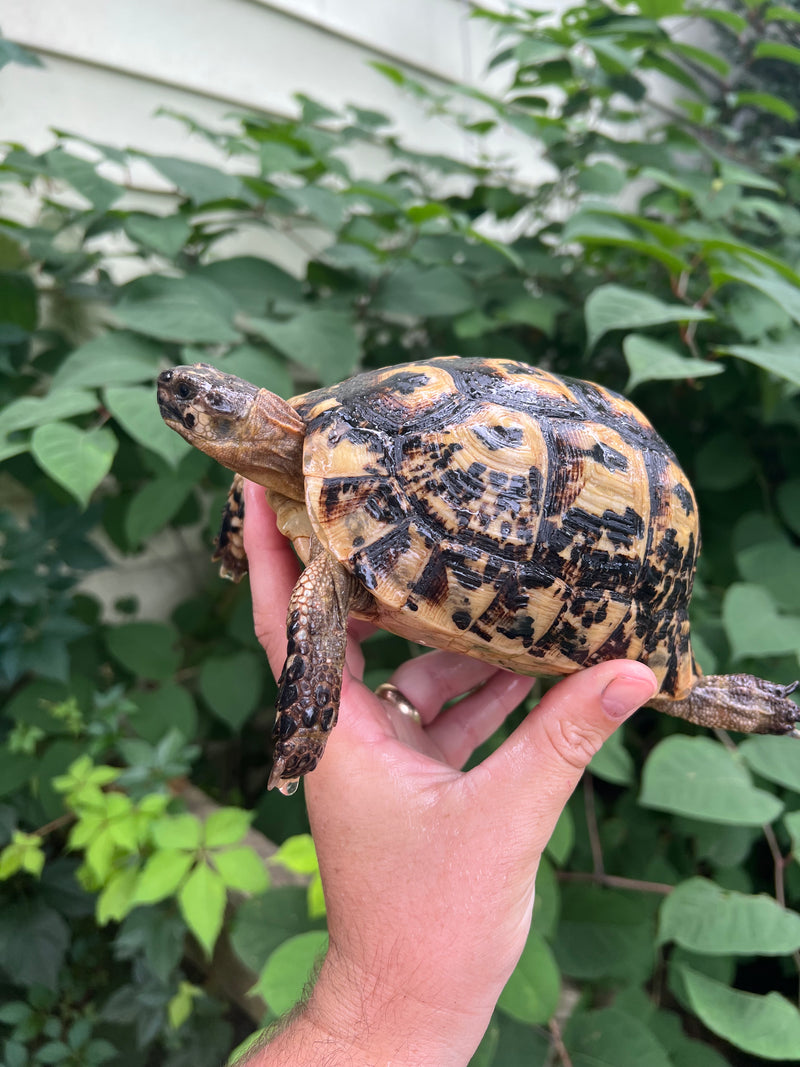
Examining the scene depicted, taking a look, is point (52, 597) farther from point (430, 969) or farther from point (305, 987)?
point (430, 969)

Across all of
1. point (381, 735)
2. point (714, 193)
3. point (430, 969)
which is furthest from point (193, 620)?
point (714, 193)

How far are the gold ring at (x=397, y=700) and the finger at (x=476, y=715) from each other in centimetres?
4

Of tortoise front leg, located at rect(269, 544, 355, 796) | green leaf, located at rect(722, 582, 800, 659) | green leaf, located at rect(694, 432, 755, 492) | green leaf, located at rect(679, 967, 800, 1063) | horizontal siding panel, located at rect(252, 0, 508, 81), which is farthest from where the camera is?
horizontal siding panel, located at rect(252, 0, 508, 81)

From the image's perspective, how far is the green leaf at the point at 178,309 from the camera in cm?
99

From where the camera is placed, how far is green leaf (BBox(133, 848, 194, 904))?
821mm

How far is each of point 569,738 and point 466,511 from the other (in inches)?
10.2

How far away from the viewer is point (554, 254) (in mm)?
1580

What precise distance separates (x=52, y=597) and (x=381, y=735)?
0.73 m

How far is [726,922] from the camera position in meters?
0.79

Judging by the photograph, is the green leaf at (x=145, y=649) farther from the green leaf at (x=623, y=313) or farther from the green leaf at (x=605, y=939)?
the green leaf at (x=623, y=313)

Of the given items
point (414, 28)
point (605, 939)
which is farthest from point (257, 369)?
point (414, 28)

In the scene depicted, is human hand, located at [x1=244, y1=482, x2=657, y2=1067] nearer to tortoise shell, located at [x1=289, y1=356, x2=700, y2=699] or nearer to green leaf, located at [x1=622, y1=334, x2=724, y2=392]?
tortoise shell, located at [x1=289, y1=356, x2=700, y2=699]

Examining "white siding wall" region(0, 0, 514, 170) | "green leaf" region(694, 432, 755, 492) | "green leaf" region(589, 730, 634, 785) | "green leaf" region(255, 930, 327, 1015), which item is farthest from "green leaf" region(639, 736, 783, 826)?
"white siding wall" region(0, 0, 514, 170)

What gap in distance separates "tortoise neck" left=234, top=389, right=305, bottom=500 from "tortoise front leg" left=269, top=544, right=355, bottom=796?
184 millimetres
